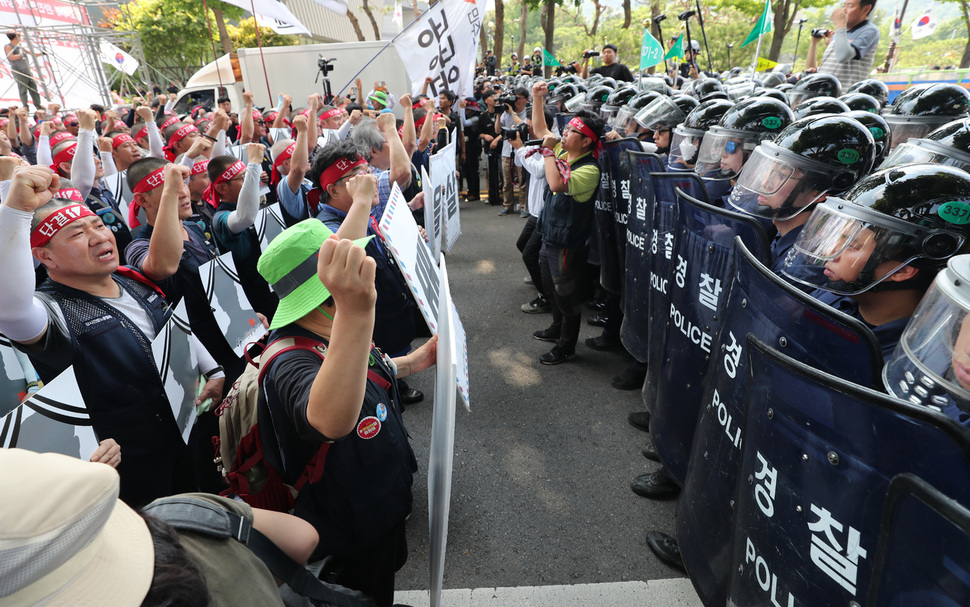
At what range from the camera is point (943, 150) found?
267cm

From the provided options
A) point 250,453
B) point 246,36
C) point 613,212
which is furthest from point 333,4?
point 246,36

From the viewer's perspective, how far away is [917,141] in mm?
2850

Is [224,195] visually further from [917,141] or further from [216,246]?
[917,141]

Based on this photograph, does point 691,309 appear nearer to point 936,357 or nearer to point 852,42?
point 936,357

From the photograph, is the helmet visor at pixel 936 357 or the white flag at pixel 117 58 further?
the white flag at pixel 117 58

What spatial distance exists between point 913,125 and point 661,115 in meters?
1.87

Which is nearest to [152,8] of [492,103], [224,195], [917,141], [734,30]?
[492,103]

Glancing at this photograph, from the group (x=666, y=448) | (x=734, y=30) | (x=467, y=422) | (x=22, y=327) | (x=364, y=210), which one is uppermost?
(x=734, y=30)

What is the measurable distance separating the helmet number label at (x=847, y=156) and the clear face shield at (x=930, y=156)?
0.21 meters

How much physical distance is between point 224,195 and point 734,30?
171ft

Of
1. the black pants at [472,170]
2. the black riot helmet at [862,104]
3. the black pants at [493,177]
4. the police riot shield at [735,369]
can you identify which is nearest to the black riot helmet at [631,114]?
the black riot helmet at [862,104]

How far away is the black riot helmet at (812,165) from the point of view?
2.52 meters

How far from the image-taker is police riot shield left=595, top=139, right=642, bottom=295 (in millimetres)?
4266

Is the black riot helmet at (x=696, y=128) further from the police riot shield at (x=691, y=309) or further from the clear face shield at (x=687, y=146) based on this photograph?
the police riot shield at (x=691, y=309)
